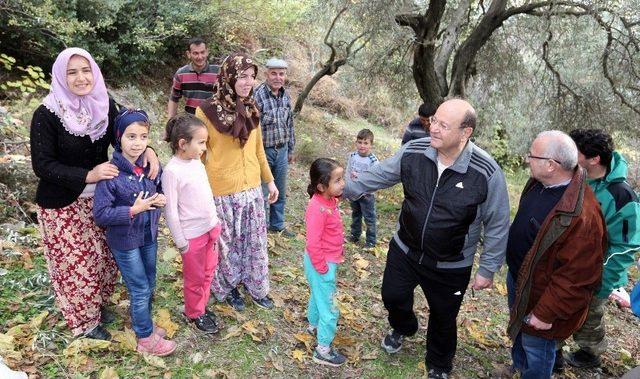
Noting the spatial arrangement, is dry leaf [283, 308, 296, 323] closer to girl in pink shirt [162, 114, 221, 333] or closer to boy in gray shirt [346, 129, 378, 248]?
girl in pink shirt [162, 114, 221, 333]

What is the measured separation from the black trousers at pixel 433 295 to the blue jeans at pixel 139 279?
1834 mm

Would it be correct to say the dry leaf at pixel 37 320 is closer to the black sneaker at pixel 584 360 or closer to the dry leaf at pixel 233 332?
the dry leaf at pixel 233 332

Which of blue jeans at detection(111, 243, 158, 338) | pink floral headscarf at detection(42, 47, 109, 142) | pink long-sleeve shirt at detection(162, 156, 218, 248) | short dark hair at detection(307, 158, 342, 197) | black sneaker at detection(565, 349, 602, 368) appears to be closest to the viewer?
pink floral headscarf at detection(42, 47, 109, 142)

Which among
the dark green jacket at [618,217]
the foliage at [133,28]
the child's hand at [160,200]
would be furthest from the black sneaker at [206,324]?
the foliage at [133,28]

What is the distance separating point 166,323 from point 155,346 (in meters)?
0.32

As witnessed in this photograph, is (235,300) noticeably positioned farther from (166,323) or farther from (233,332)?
(166,323)

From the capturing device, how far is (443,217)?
321cm

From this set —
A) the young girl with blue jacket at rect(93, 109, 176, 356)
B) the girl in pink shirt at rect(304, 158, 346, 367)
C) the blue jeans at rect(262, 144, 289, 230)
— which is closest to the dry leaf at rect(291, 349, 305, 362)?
the girl in pink shirt at rect(304, 158, 346, 367)

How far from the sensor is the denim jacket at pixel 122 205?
114 inches

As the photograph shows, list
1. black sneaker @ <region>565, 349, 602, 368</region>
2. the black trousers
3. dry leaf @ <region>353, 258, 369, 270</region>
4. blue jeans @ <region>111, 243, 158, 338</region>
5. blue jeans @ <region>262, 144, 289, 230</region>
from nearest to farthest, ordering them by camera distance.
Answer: blue jeans @ <region>111, 243, 158, 338</region> → the black trousers → black sneaker @ <region>565, 349, 602, 368</region> → blue jeans @ <region>262, 144, 289, 230</region> → dry leaf @ <region>353, 258, 369, 270</region>

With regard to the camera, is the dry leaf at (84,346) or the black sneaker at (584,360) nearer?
the dry leaf at (84,346)

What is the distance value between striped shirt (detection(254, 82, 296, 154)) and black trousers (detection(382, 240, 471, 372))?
2464 mm

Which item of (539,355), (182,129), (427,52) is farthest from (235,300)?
(427,52)

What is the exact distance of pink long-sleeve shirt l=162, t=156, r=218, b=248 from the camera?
10.5 ft
